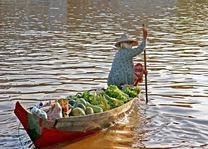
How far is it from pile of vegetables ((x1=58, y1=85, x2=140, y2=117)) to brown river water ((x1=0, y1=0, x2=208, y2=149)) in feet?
1.54

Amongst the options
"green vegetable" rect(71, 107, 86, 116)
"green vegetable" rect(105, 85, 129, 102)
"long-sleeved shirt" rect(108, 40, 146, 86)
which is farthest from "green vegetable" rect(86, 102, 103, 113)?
"long-sleeved shirt" rect(108, 40, 146, 86)

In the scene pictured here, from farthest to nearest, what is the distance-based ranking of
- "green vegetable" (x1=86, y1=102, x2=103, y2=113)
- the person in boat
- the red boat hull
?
the person in boat → "green vegetable" (x1=86, y1=102, x2=103, y2=113) → the red boat hull

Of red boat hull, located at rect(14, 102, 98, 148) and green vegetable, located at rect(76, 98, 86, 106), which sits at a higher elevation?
green vegetable, located at rect(76, 98, 86, 106)

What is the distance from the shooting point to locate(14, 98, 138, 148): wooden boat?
8875 millimetres

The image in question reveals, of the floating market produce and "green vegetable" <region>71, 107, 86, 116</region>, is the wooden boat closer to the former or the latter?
the floating market produce

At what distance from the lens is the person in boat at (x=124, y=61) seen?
41.1 ft

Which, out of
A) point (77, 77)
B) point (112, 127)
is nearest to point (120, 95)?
point (112, 127)

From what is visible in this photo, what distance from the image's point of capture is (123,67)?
12.7m

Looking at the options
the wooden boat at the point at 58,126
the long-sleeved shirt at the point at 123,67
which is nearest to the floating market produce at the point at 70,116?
the wooden boat at the point at 58,126

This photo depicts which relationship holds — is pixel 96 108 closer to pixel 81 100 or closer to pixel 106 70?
pixel 81 100

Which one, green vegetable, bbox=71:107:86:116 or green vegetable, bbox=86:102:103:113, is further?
green vegetable, bbox=86:102:103:113

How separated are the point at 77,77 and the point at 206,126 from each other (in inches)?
208

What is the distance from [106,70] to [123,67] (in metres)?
3.53

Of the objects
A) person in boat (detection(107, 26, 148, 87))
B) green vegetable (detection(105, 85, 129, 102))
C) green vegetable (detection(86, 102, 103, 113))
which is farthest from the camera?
person in boat (detection(107, 26, 148, 87))
